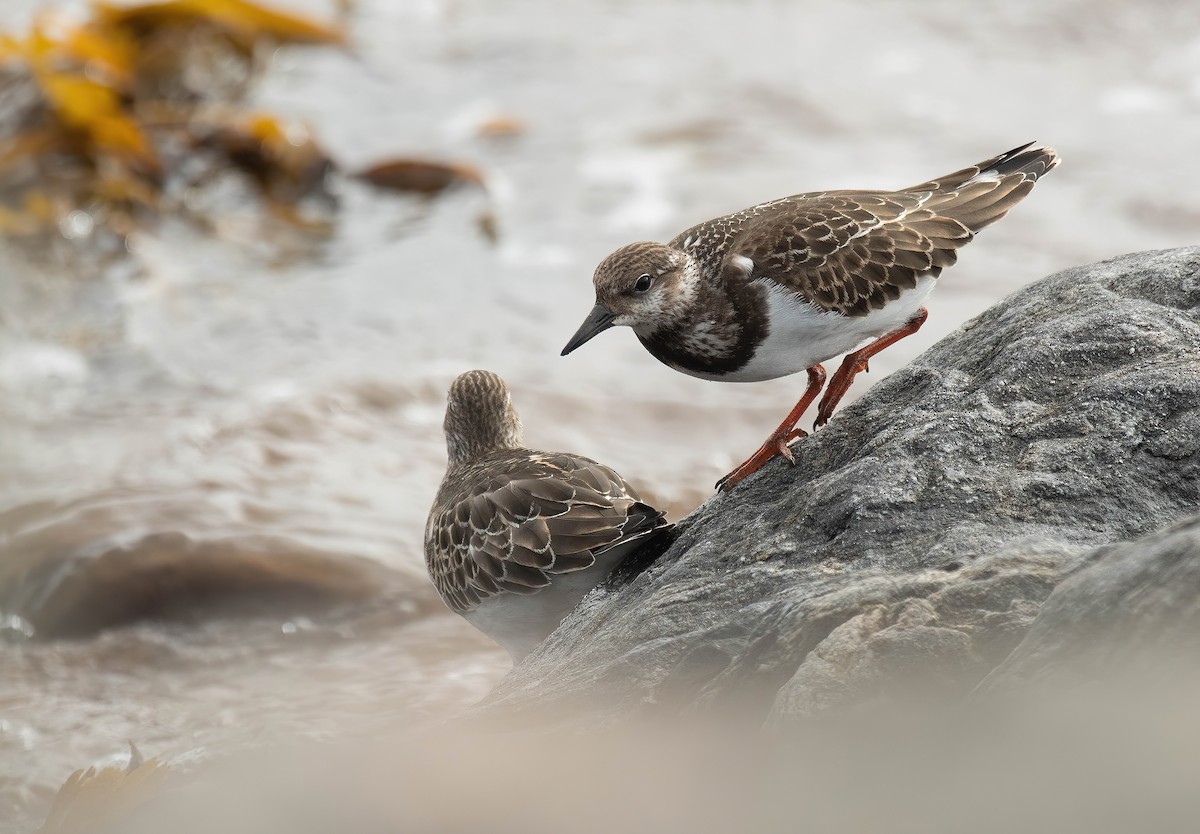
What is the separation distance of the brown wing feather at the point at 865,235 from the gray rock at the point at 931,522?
350 mm

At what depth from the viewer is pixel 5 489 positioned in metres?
6.83

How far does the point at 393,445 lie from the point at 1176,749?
5.90m

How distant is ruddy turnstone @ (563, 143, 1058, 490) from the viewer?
3996 millimetres

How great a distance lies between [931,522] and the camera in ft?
10.0

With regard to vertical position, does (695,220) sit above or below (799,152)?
below

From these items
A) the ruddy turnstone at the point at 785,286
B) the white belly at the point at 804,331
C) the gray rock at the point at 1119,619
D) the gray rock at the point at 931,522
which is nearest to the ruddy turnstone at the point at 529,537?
the gray rock at the point at 931,522

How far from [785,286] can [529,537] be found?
116 centimetres

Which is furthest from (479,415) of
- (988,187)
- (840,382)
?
(988,187)

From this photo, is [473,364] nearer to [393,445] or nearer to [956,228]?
[393,445]

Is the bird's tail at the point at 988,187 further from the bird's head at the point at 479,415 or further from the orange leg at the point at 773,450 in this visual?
the bird's head at the point at 479,415

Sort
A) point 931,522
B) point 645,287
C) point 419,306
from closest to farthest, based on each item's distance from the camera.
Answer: point 931,522
point 645,287
point 419,306

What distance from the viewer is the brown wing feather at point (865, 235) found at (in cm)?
403

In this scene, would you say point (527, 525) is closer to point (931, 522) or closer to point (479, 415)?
point (479, 415)

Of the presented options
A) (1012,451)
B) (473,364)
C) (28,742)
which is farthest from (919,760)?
(473,364)
